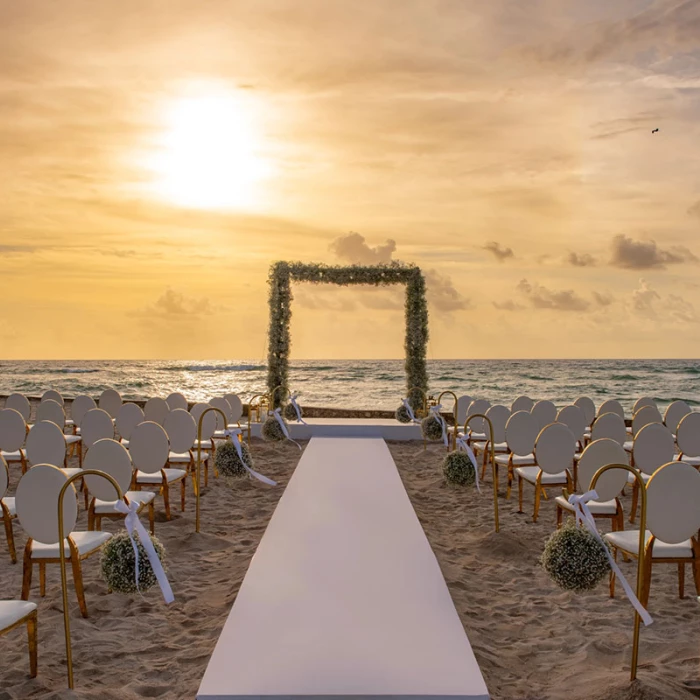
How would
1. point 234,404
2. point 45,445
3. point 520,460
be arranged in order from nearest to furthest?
point 45,445 → point 520,460 → point 234,404

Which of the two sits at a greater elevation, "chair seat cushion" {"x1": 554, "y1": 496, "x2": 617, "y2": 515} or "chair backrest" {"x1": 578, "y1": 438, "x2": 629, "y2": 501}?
"chair backrest" {"x1": 578, "y1": 438, "x2": 629, "y2": 501}

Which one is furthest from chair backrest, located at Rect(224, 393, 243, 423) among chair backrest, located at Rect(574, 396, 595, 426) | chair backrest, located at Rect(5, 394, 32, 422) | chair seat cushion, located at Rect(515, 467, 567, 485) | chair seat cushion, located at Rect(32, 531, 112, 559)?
chair seat cushion, located at Rect(32, 531, 112, 559)

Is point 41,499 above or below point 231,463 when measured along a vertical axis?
above

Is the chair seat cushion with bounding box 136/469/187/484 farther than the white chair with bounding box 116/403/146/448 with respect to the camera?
No

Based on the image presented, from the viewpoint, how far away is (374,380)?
38688 mm

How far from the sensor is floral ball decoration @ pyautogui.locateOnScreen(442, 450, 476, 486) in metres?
6.87

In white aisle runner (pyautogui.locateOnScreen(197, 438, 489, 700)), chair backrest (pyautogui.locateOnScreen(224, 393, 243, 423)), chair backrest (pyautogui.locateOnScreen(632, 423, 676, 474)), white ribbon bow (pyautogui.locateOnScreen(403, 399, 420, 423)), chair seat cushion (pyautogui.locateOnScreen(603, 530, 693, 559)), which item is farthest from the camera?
white ribbon bow (pyautogui.locateOnScreen(403, 399, 420, 423))

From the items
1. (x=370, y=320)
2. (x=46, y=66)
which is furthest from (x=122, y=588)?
(x=370, y=320)

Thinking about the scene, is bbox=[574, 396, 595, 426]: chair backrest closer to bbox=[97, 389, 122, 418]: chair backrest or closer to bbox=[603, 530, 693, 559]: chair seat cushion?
bbox=[603, 530, 693, 559]: chair seat cushion

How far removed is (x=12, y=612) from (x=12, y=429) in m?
4.71

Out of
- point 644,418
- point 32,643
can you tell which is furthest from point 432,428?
point 32,643

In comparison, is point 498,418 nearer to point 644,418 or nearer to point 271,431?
point 644,418

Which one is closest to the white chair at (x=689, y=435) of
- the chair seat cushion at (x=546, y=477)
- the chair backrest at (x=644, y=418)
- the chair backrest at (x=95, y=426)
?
the chair backrest at (x=644, y=418)

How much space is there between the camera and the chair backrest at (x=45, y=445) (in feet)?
18.1
